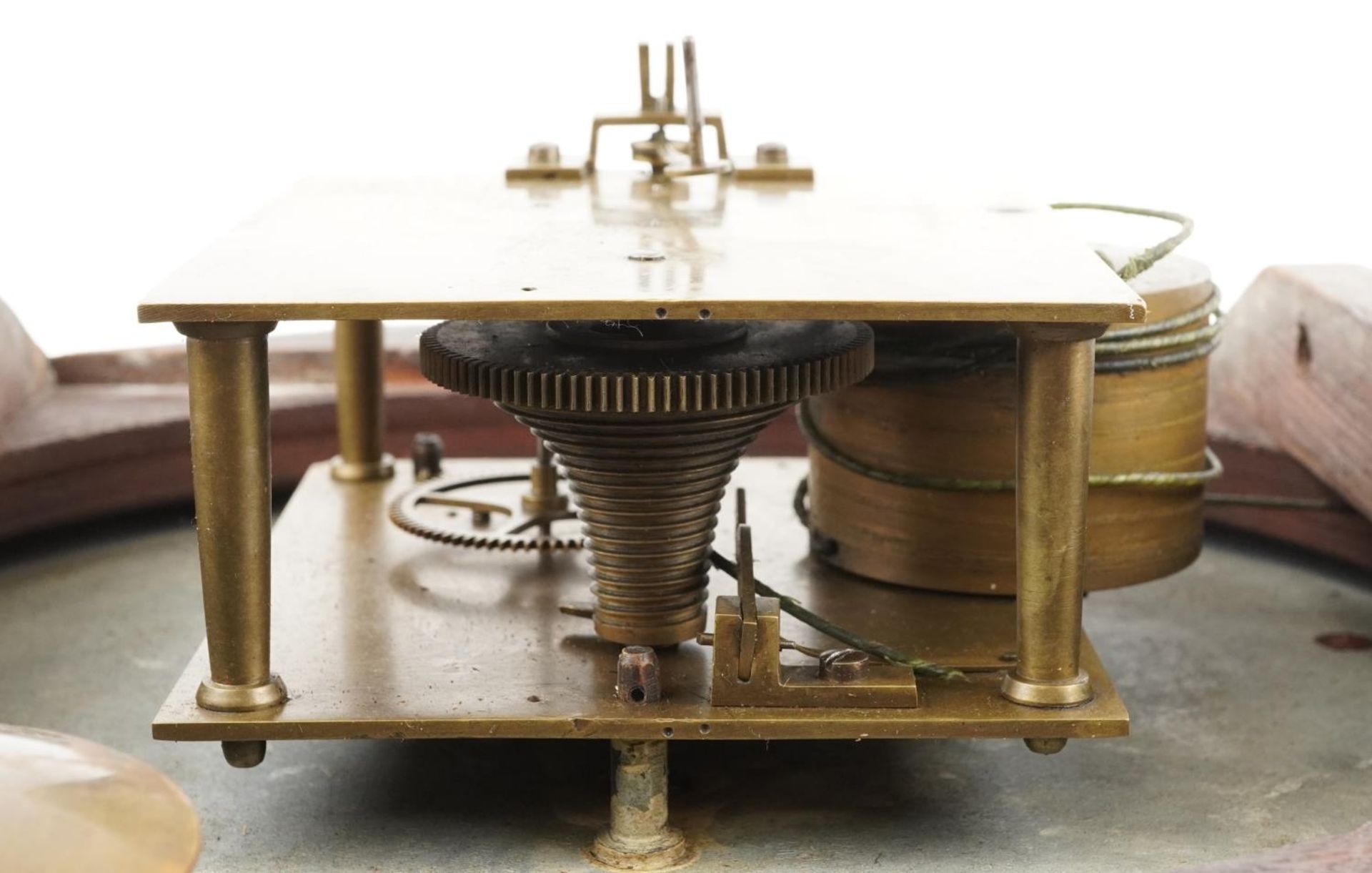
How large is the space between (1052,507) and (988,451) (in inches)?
20.1

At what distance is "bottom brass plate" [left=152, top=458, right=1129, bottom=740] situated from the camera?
2559 mm

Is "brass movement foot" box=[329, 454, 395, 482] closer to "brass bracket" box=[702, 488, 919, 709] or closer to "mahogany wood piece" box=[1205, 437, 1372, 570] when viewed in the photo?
"brass bracket" box=[702, 488, 919, 709]

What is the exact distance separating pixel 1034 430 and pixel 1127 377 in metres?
0.60

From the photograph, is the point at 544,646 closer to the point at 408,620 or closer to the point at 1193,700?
the point at 408,620

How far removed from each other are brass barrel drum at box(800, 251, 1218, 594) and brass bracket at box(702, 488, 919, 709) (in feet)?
1.64

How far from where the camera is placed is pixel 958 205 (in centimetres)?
317

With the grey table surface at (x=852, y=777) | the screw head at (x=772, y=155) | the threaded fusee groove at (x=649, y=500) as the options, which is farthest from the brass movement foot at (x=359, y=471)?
the threaded fusee groove at (x=649, y=500)

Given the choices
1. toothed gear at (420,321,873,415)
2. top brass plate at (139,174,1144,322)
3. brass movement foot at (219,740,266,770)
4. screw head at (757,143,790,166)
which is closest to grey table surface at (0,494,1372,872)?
brass movement foot at (219,740,266,770)

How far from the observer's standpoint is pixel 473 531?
3.43 meters

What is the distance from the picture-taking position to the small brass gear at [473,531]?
3.29 meters

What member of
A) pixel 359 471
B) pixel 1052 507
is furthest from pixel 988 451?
pixel 359 471

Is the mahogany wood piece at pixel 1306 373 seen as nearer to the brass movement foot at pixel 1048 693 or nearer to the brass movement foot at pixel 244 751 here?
the brass movement foot at pixel 1048 693

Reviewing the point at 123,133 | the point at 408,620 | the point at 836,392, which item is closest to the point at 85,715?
the point at 408,620

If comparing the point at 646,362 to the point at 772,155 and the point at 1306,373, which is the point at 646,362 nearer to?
the point at 772,155
